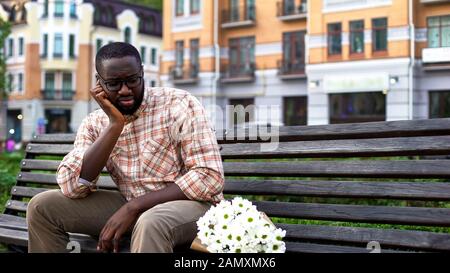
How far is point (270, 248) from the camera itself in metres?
2.04

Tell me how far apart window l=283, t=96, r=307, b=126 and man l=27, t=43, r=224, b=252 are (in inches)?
756

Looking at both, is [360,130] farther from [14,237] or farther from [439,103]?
[439,103]

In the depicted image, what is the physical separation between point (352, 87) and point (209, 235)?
18.2 meters

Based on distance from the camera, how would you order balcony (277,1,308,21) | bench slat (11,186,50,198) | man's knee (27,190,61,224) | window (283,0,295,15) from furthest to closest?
window (283,0,295,15) → balcony (277,1,308,21) → bench slat (11,186,50,198) → man's knee (27,190,61,224)

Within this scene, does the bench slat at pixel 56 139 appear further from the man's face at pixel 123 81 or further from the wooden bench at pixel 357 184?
the man's face at pixel 123 81

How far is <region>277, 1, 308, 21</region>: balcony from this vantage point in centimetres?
2130

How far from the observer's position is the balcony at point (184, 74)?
2367 centimetres

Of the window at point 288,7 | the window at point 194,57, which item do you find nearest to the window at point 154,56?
the window at point 194,57

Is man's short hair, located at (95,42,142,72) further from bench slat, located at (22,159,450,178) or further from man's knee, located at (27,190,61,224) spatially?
bench slat, located at (22,159,450,178)

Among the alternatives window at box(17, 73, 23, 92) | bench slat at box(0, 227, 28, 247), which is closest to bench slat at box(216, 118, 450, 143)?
bench slat at box(0, 227, 28, 247)

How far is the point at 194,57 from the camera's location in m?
23.9

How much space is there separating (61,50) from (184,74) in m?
13.4

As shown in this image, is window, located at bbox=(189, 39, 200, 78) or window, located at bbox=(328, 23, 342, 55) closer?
window, located at bbox=(328, 23, 342, 55)
